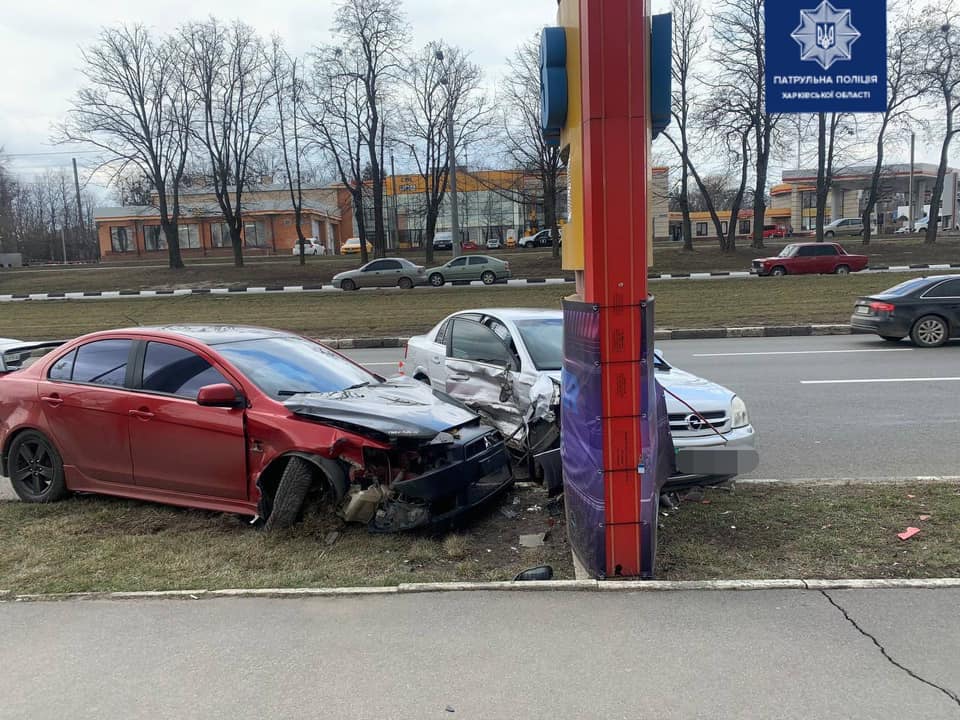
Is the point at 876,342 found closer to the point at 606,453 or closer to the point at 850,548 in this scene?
the point at 850,548

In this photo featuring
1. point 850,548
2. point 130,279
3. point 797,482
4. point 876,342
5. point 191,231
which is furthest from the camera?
point 191,231

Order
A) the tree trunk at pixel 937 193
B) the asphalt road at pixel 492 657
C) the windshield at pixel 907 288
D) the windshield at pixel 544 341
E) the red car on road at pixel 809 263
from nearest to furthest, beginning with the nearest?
the asphalt road at pixel 492 657
the windshield at pixel 544 341
the windshield at pixel 907 288
the red car on road at pixel 809 263
the tree trunk at pixel 937 193

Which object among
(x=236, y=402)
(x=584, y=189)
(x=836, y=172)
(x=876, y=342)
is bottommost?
(x=876, y=342)

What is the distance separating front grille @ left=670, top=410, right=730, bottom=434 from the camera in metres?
5.98

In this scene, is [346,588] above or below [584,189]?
below

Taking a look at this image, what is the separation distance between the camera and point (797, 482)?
237 inches

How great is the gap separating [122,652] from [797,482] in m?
4.95

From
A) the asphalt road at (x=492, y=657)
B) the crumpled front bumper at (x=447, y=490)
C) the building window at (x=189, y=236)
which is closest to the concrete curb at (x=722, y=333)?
the crumpled front bumper at (x=447, y=490)

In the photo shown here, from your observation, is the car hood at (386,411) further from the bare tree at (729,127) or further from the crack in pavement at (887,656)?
the bare tree at (729,127)

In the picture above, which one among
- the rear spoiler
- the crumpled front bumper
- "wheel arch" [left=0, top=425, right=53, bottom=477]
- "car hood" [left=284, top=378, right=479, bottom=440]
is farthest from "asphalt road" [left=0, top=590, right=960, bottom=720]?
the rear spoiler

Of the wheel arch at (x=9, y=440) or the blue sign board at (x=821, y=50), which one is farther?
the wheel arch at (x=9, y=440)

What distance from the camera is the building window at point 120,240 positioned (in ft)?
241

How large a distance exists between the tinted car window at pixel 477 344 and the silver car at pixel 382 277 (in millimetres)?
25640

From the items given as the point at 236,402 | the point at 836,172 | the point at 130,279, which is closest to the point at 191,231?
the point at 130,279
